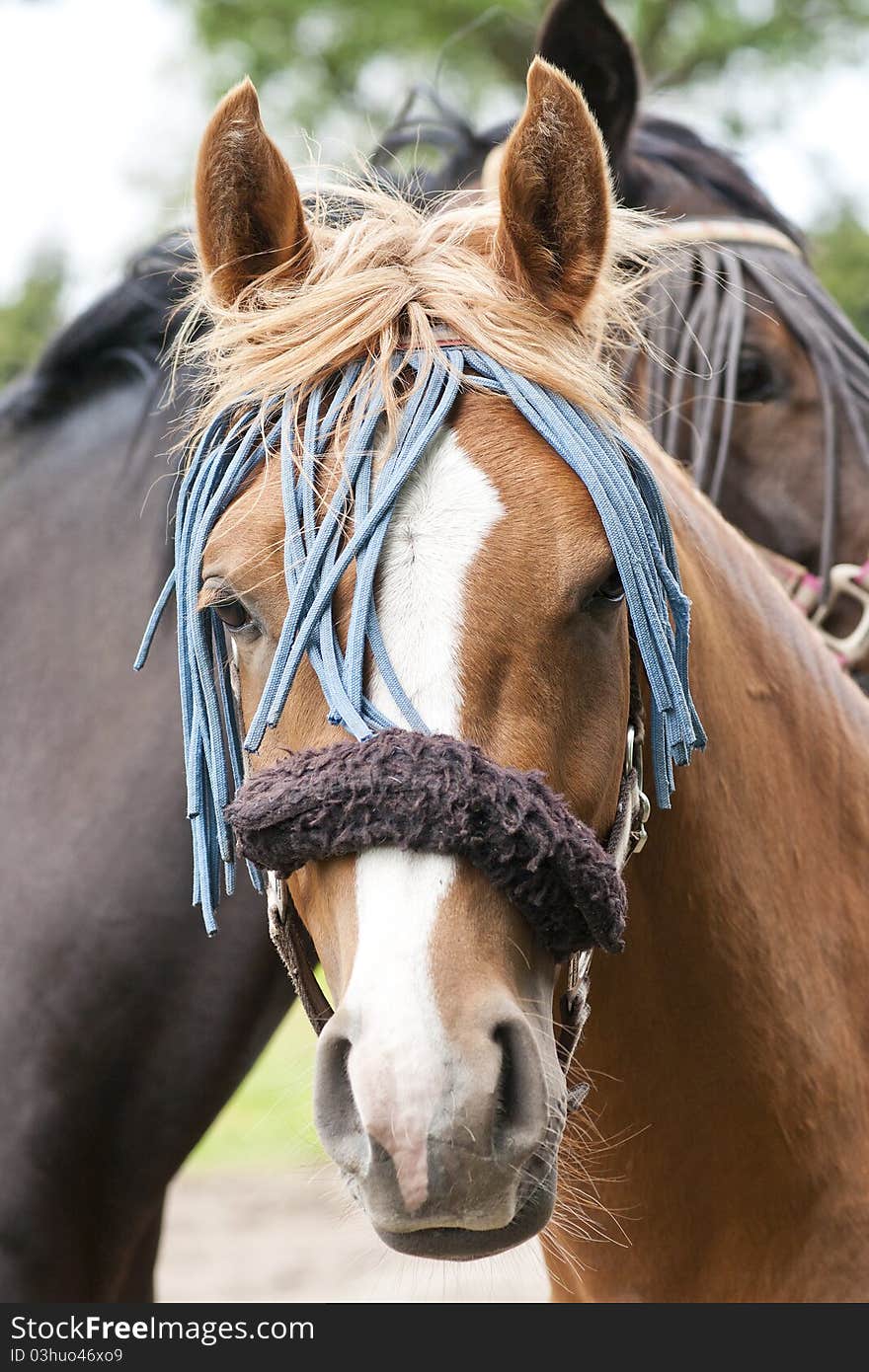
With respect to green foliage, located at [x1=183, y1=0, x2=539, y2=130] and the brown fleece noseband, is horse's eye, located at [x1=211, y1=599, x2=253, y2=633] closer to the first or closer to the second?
the brown fleece noseband

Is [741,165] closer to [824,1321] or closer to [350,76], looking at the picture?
[824,1321]

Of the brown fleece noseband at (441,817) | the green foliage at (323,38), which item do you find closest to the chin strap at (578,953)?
the brown fleece noseband at (441,817)

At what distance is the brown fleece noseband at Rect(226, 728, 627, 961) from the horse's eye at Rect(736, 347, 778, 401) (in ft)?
6.17

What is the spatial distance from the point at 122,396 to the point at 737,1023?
170 centimetres

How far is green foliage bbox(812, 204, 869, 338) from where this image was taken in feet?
33.2

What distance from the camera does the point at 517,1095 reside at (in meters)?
1.32

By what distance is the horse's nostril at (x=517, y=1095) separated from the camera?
130 cm

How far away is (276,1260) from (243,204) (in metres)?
4.78

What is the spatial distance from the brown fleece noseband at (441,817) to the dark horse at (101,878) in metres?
1.04

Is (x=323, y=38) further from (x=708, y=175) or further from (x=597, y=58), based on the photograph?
(x=597, y=58)

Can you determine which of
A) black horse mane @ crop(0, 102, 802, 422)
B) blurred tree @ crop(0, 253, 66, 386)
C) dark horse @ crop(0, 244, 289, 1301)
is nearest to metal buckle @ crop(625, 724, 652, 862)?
dark horse @ crop(0, 244, 289, 1301)

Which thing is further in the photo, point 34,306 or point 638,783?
point 34,306

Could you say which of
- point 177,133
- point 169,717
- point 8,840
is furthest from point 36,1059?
point 177,133

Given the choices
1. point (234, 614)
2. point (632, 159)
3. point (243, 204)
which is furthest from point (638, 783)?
point (632, 159)
